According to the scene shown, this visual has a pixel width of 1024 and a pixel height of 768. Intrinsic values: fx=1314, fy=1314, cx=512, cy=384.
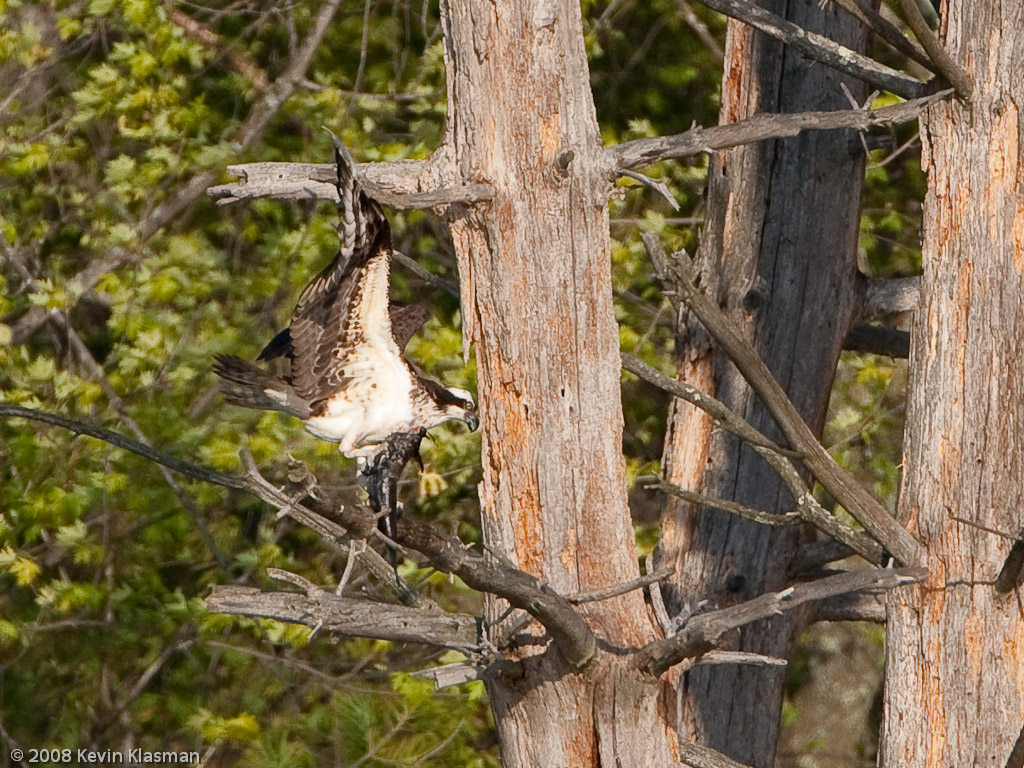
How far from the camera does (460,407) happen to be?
428 centimetres

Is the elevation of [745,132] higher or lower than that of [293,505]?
higher

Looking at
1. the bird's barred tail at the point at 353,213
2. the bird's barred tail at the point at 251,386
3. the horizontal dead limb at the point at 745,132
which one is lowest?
the bird's barred tail at the point at 251,386

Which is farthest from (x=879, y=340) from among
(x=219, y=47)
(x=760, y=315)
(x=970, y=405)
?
(x=219, y=47)

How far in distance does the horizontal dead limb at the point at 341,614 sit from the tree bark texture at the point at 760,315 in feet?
6.31

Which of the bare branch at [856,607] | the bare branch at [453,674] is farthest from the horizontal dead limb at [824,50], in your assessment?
the bare branch at [856,607]

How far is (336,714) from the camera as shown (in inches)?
271

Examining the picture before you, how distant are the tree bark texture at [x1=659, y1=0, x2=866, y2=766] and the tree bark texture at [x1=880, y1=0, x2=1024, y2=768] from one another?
4.04 ft

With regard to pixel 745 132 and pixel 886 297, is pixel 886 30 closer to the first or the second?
pixel 745 132

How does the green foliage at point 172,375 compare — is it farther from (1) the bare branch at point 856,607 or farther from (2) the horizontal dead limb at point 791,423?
(2) the horizontal dead limb at point 791,423

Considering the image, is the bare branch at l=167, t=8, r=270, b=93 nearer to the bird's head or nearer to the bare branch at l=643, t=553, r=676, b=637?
the bird's head

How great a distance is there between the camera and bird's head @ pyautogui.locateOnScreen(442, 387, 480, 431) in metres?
4.22

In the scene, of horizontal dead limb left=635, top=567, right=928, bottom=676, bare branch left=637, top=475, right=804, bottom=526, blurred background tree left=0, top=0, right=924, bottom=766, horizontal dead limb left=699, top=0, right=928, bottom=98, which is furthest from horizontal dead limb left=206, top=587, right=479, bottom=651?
blurred background tree left=0, top=0, right=924, bottom=766

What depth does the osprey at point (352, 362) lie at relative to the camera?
3.22 metres

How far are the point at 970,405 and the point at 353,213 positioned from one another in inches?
73.3
